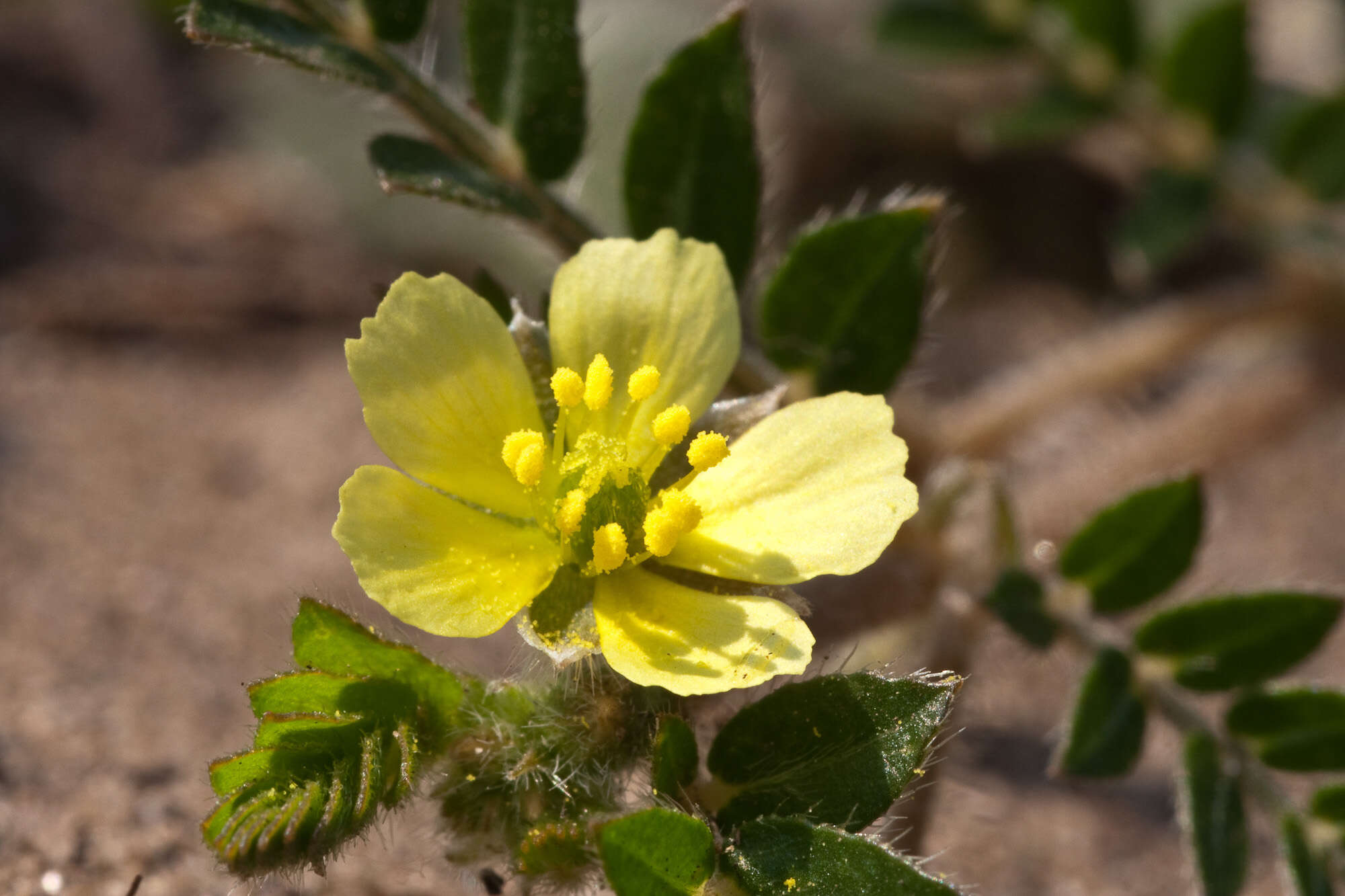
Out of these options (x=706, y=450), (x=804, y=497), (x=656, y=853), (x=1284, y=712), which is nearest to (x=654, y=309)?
(x=706, y=450)

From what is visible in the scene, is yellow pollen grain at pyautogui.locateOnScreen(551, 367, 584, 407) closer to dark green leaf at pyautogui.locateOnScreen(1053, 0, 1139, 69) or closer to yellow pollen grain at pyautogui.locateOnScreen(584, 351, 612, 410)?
yellow pollen grain at pyautogui.locateOnScreen(584, 351, 612, 410)

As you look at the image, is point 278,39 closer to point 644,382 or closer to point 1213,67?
point 644,382

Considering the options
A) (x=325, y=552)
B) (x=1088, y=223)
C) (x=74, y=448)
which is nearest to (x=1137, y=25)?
(x=1088, y=223)

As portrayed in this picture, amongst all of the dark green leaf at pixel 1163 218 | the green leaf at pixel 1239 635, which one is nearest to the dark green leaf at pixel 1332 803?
the green leaf at pixel 1239 635

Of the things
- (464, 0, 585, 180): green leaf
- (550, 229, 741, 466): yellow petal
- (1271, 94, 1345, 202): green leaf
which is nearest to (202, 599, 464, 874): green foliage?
(550, 229, 741, 466): yellow petal

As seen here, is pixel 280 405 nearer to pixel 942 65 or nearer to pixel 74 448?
pixel 74 448
